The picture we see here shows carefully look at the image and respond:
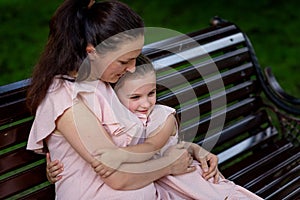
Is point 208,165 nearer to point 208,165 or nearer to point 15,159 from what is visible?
point 208,165

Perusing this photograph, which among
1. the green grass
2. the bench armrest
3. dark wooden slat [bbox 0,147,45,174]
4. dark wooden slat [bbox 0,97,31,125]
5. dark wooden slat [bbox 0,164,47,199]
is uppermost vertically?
dark wooden slat [bbox 0,97,31,125]

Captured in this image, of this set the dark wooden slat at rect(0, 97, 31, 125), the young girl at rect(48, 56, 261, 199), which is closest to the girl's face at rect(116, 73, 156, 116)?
the young girl at rect(48, 56, 261, 199)

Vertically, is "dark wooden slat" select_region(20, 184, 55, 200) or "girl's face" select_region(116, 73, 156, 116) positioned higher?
"girl's face" select_region(116, 73, 156, 116)

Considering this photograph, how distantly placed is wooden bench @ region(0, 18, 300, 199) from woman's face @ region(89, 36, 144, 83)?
51 cm

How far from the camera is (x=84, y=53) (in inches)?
89.4

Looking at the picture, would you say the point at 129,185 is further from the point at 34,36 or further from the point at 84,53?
the point at 34,36

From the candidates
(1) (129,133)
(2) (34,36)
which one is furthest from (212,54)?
(2) (34,36)

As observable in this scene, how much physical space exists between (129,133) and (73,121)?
255 millimetres

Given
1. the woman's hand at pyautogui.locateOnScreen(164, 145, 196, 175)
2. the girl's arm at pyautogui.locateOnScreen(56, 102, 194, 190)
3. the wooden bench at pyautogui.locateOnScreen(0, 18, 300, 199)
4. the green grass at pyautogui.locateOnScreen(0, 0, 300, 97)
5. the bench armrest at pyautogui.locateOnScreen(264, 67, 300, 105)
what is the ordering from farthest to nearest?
the green grass at pyautogui.locateOnScreen(0, 0, 300, 97), the bench armrest at pyautogui.locateOnScreen(264, 67, 300, 105), the wooden bench at pyautogui.locateOnScreen(0, 18, 300, 199), the woman's hand at pyautogui.locateOnScreen(164, 145, 196, 175), the girl's arm at pyautogui.locateOnScreen(56, 102, 194, 190)

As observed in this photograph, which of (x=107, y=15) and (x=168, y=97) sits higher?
(x=107, y=15)

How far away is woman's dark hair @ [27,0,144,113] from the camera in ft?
7.32

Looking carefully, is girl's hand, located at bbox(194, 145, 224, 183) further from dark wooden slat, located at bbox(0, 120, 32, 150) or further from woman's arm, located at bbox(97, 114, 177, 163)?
dark wooden slat, located at bbox(0, 120, 32, 150)

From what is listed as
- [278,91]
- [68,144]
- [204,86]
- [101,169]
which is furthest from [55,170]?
[278,91]

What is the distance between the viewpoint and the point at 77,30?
226cm
